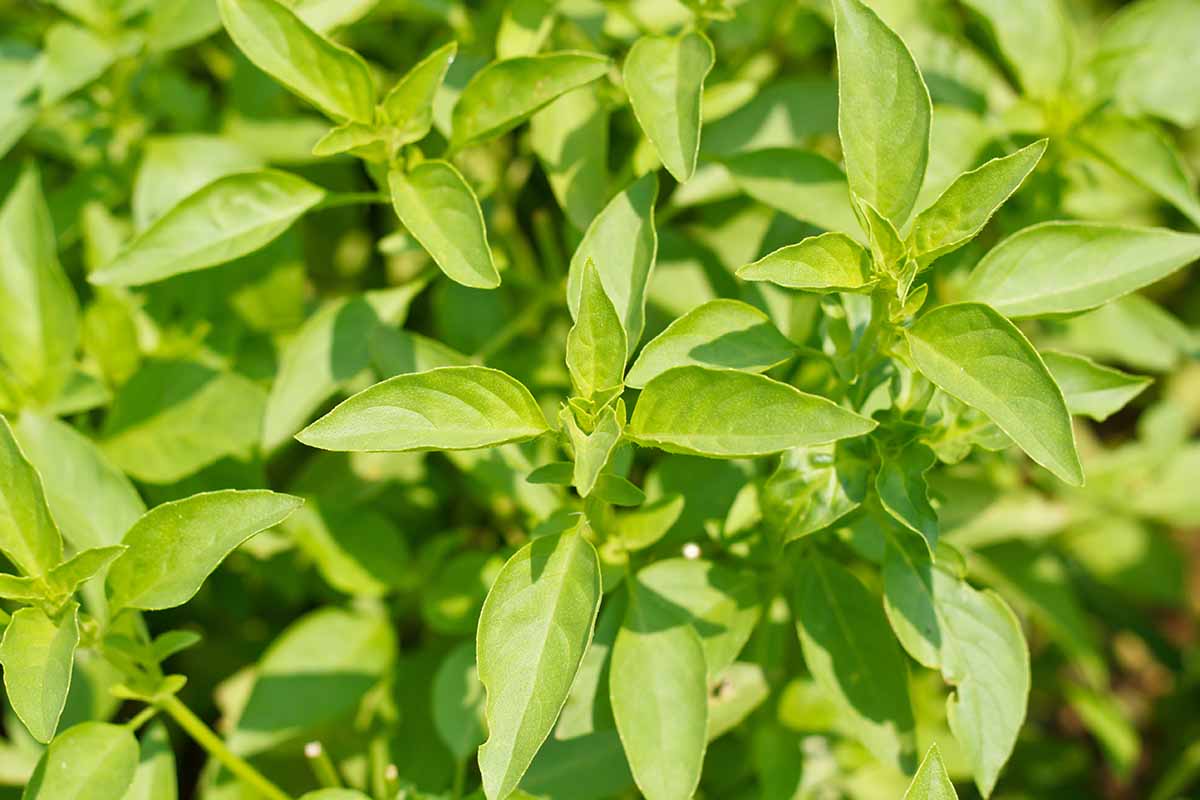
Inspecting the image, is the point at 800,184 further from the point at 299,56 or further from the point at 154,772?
the point at 154,772

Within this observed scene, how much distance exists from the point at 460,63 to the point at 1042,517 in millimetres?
1558

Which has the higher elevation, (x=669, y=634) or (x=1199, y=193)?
(x=669, y=634)

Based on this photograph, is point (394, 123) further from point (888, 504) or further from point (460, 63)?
point (888, 504)

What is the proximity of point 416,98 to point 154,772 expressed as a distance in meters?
1.16

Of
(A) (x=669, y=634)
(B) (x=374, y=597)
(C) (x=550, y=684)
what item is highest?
(C) (x=550, y=684)

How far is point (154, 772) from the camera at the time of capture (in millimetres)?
1932

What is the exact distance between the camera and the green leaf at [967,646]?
172cm

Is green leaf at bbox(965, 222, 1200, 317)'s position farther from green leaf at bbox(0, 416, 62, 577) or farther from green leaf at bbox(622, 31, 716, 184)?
green leaf at bbox(0, 416, 62, 577)

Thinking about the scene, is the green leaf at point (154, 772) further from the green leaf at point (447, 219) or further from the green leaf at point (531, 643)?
the green leaf at point (447, 219)

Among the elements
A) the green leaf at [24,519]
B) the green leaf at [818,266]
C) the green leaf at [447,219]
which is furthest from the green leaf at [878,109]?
the green leaf at [24,519]

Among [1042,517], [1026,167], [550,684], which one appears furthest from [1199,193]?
[550,684]

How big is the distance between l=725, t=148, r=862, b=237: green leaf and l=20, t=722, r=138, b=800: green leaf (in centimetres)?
130

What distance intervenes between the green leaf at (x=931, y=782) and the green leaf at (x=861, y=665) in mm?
343

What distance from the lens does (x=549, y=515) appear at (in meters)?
1.96
